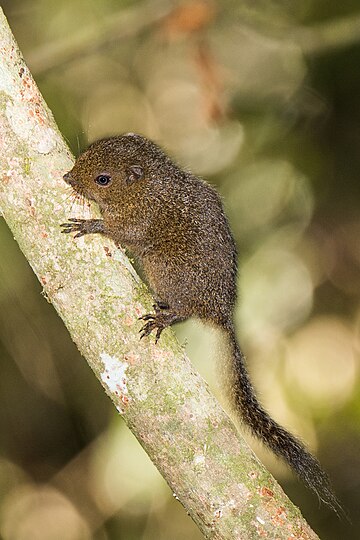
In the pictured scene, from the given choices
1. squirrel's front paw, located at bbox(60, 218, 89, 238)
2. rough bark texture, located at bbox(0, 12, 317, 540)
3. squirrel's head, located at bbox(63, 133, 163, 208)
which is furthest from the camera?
squirrel's head, located at bbox(63, 133, 163, 208)

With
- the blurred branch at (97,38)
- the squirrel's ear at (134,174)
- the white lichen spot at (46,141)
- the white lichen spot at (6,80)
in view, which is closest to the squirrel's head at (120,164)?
the squirrel's ear at (134,174)

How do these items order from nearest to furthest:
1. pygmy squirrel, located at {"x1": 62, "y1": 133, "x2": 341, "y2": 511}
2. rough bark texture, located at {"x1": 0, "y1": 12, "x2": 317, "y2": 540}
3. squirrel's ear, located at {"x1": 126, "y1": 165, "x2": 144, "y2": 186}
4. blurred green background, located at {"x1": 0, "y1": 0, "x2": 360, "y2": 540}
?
rough bark texture, located at {"x1": 0, "y1": 12, "x2": 317, "y2": 540}, pygmy squirrel, located at {"x1": 62, "y1": 133, "x2": 341, "y2": 511}, squirrel's ear, located at {"x1": 126, "y1": 165, "x2": 144, "y2": 186}, blurred green background, located at {"x1": 0, "y1": 0, "x2": 360, "y2": 540}

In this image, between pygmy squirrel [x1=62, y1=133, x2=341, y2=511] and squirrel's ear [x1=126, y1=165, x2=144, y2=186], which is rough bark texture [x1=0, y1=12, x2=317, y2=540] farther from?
squirrel's ear [x1=126, y1=165, x2=144, y2=186]

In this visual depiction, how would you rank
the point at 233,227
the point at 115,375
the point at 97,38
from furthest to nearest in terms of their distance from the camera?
the point at 233,227 < the point at 97,38 < the point at 115,375

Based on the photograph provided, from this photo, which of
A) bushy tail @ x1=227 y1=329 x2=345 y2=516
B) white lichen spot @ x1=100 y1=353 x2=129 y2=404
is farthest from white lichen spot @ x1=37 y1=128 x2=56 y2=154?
bushy tail @ x1=227 y1=329 x2=345 y2=516

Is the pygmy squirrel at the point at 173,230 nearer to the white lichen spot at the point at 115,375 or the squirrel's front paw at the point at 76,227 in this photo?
the squirrel's front paw at the point at 76,227

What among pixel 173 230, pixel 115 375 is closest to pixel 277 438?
pixel 115 375

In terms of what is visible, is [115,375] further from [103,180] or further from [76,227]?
Result: [103,180]
